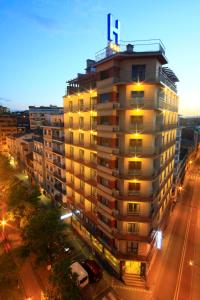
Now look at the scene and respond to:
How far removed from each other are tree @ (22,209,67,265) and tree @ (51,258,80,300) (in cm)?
615

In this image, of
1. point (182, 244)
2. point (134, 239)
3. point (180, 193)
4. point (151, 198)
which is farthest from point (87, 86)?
point (180, 193)

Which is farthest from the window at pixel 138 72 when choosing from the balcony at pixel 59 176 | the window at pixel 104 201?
the balcony at pixel 59 176

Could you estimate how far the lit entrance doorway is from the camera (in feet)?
106

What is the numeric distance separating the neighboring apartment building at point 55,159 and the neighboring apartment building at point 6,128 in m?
78.7

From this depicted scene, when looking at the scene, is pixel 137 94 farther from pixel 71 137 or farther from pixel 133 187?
pixel 71 137

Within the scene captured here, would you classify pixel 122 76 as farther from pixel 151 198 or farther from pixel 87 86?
pixel 151 198

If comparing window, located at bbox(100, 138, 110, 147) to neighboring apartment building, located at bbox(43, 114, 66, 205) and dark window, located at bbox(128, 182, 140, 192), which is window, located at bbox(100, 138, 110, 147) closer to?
dark window, located at bbox(128, 182, 140, 192)

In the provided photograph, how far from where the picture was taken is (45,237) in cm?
3253

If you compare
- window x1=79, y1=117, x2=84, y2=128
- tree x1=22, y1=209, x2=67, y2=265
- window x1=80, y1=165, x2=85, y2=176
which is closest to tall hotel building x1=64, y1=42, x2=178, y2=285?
window x1=79, y1=117, x2=84, y2=128

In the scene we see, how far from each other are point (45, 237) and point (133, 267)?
15.6 m

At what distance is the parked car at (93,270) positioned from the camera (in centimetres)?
3280

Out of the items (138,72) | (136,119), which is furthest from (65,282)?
(138,72)

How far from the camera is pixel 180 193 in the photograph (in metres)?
66.4

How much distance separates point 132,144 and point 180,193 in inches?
1849
